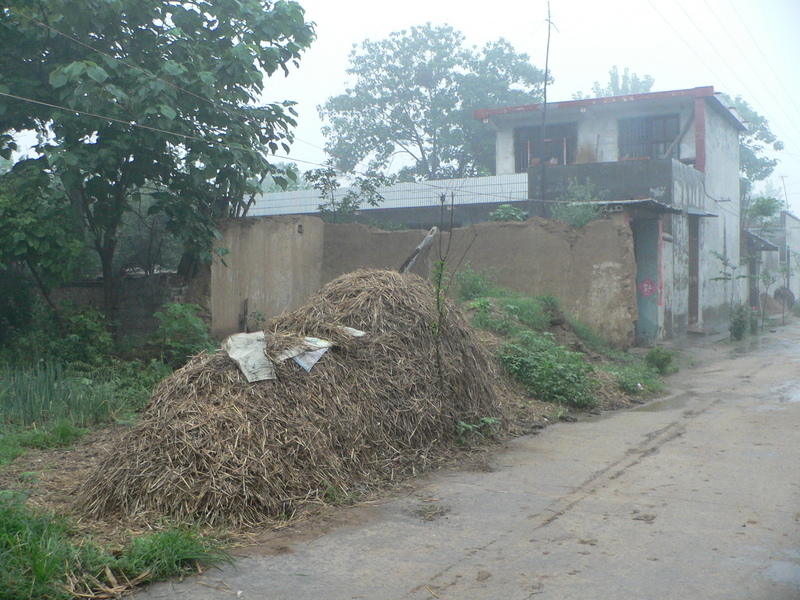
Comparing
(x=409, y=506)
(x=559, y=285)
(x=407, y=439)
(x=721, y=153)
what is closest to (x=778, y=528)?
(x=409, y=506)

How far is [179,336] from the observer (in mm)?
10234

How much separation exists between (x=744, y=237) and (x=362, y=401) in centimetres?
2566

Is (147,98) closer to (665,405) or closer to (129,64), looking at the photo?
(129,64)

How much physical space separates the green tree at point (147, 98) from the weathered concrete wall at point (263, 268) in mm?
948

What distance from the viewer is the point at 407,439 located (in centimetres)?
602

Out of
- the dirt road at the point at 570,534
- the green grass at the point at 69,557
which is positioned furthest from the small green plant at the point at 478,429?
the green grass at the point at 69,557

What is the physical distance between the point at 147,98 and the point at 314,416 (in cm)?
588

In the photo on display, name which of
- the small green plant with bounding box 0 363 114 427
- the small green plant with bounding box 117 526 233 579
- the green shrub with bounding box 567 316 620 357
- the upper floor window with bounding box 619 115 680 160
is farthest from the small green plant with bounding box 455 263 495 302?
the upper floor window with bounding box 619 115 680 160

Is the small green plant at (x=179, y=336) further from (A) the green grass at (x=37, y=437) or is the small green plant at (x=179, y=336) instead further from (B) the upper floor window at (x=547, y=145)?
(B) the upper floor window at (x=547, y=145)

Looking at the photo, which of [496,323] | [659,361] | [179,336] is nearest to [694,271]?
[659,361]

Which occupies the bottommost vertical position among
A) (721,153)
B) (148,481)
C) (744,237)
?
(148,481)

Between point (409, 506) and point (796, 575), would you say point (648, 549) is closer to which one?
point (796, 575)

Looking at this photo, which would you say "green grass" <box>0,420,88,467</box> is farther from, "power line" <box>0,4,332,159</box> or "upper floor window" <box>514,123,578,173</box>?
"upper floor window" <box>514,123,578,173</box>

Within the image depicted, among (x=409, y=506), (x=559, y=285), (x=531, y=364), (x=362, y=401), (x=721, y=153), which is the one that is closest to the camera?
(x=409, y=506)
